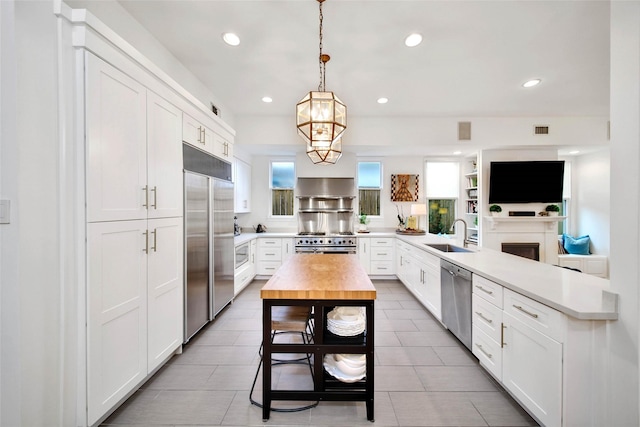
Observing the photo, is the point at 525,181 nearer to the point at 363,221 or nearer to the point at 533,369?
the point at 363,221

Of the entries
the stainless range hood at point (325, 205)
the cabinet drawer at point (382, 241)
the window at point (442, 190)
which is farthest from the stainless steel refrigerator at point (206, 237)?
the window at point (442, 190)

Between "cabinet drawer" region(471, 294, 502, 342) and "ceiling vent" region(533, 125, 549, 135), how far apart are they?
398 centimetres

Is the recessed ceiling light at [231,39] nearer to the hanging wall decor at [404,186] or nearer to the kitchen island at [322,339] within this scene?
the kitchen island at [322,339]

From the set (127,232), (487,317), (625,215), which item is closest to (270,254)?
(127,232)

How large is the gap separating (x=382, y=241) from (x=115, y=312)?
14.1 feet

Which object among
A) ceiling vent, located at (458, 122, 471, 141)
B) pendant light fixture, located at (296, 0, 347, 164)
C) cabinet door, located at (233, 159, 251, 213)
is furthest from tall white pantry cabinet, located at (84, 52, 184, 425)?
ceiling vent, located at (458, 122, 471, 141)

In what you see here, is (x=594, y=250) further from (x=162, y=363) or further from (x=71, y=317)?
(x=71, y=317)

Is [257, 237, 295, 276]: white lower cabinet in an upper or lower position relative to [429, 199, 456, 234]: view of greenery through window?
lower

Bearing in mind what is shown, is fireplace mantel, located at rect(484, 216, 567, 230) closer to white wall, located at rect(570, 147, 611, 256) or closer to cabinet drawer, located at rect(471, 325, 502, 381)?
white wall, located at rect(570, 147, 611, 256)

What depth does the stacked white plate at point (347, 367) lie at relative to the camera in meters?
1.78

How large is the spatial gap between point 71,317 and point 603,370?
285 centimetres

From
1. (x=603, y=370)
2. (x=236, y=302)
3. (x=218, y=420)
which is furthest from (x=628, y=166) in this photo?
(x=236, y=302)

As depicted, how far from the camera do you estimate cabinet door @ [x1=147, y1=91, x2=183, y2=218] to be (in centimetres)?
205

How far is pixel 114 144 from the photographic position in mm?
1699
